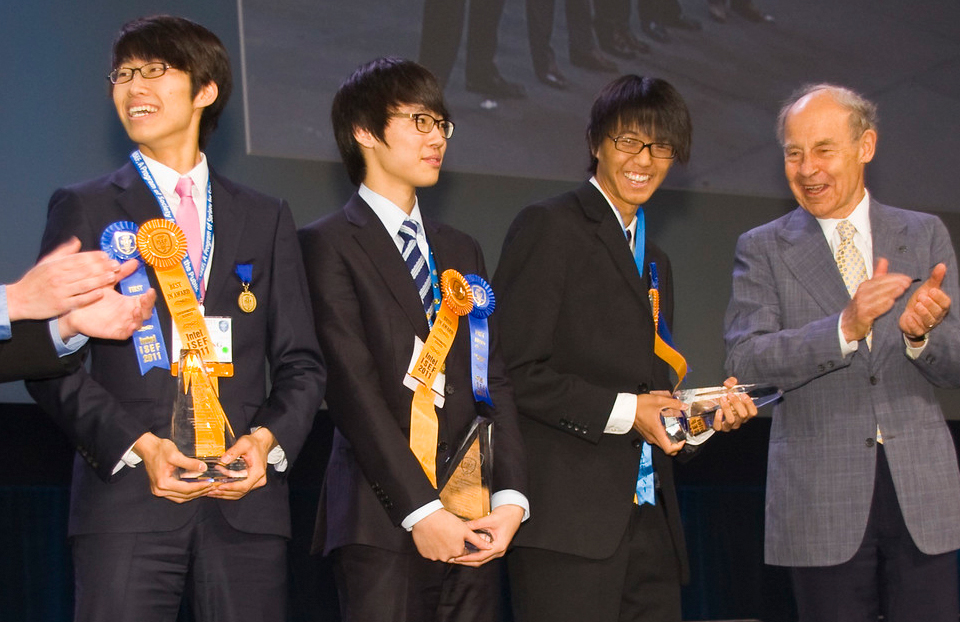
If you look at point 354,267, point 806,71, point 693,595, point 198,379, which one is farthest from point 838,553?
point 806,71

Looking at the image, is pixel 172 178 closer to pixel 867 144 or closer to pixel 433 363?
pixel 433 363

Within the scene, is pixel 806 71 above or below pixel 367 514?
above

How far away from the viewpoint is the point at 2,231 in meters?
3.80

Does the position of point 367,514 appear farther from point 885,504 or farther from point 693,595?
point 693,595

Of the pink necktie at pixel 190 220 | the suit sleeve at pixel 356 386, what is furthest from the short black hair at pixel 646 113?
the pink necktie at pixel 190 220

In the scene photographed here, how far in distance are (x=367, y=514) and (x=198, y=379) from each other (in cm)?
44

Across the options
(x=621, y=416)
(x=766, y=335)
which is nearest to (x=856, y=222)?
(x=766, y=335)

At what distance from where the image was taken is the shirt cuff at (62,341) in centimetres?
169

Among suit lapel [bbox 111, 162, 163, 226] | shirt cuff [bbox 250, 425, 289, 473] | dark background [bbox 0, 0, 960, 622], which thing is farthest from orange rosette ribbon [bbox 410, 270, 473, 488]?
dark background [bbox 0, 0, 960, 622]

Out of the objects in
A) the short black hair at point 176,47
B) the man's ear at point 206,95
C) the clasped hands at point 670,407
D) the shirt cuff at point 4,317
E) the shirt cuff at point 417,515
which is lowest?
the shirt cuff at point 417,515

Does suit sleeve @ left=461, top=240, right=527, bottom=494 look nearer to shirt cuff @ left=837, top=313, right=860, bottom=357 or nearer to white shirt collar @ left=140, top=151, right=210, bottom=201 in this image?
white shirt collar @ left=140, top=151, right=210, bottom=201

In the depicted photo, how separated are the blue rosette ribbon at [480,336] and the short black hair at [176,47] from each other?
685 mm

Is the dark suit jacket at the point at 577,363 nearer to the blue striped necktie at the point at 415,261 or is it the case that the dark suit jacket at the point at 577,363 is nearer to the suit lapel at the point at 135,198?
the blue striped necktie at the point at 415,261

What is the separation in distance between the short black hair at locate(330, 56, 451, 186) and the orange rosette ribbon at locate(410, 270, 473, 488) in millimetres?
394
